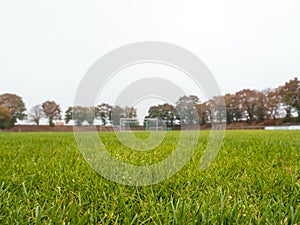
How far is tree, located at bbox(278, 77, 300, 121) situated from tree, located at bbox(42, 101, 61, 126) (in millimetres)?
40762

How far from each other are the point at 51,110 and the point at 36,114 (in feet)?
13.5

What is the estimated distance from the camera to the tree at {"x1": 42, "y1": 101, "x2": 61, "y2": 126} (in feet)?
144

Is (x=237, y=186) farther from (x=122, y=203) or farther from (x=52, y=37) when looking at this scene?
(x=52, y=37)

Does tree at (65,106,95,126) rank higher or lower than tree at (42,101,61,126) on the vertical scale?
lower

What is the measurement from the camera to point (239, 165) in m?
1.80

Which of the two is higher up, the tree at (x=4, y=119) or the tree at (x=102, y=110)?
the tree at (x=4, y=119)

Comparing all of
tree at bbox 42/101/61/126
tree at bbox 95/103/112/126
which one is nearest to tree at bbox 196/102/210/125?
tree at bbox 95/103/112/126

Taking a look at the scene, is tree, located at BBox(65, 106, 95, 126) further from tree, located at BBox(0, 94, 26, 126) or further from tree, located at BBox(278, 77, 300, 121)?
tree, located at BBox(0, 94, 26, 126)

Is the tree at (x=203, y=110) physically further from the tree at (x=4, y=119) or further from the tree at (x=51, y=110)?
the tree at (x=4, y=119)

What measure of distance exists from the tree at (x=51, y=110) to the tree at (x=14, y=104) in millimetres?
4014

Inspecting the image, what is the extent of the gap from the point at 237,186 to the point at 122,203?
637 mm

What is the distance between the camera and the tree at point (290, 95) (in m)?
37.9

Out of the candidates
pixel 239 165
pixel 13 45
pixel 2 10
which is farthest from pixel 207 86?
pixel 13 45

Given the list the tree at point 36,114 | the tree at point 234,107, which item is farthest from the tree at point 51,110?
the tree at point 234,107
